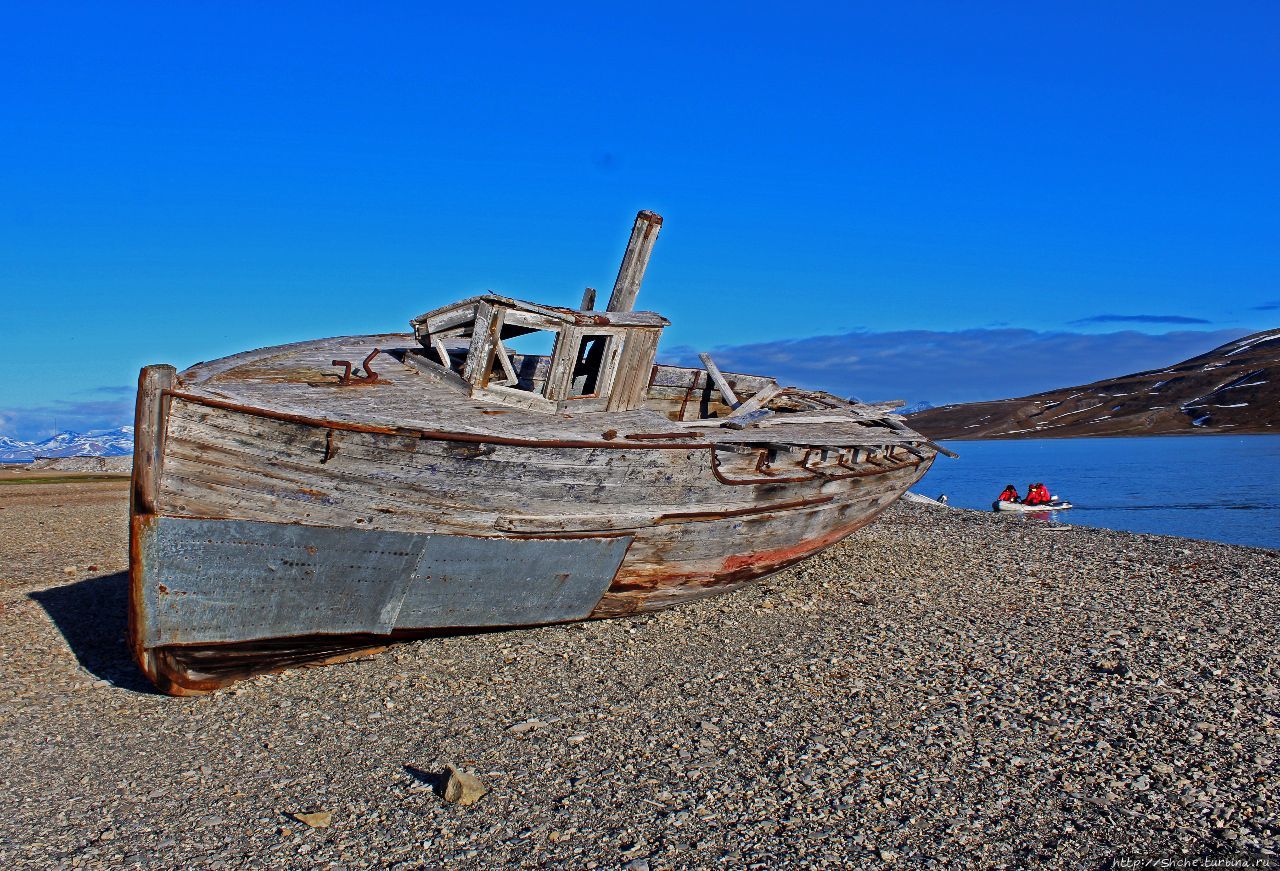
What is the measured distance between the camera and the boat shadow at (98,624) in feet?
34.0

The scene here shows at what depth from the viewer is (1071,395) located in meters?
190

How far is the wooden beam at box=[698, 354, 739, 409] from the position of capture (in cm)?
1463

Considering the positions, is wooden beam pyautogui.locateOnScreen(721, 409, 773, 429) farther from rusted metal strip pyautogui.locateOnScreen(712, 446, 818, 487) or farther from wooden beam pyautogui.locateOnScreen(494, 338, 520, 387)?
wooden beam pyautogui.locateOnScreen(494, 338, 520, 387)

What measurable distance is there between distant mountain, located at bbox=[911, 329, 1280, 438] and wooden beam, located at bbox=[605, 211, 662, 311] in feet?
481

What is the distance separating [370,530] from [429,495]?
665 millimetres

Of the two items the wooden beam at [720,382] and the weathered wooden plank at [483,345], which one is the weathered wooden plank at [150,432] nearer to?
the weathered wooden plank at [483,345]

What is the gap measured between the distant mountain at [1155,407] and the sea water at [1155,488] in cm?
4732

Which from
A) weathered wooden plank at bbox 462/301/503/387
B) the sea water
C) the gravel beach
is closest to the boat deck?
weathered wooden plank at bbox 462/301/503/387

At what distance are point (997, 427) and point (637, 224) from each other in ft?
561

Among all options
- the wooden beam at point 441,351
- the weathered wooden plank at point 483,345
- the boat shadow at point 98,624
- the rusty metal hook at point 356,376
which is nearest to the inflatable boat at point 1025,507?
the wooden beam at point 441,351

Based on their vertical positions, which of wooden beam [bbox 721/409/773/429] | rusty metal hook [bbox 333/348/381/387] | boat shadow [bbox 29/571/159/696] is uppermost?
wooden beam [bbox 721/409/773/429]

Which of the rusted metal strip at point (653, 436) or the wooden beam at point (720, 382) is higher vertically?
the wooden beam at point (720, 382)

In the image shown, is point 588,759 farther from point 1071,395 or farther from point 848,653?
point 1071,395

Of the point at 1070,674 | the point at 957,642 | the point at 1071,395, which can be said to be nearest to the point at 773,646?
the point at 957,642
